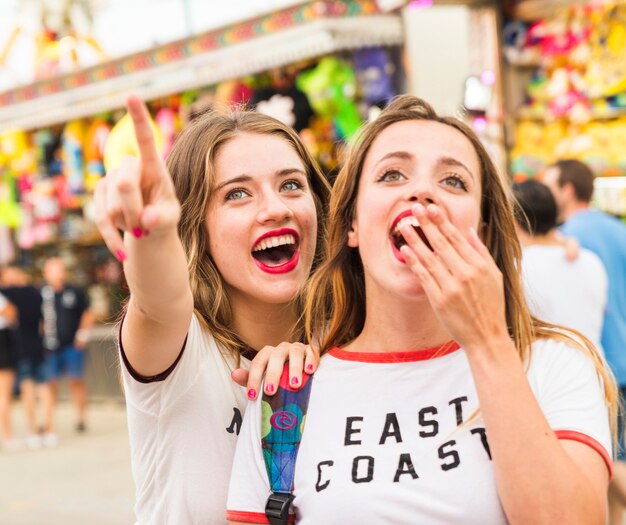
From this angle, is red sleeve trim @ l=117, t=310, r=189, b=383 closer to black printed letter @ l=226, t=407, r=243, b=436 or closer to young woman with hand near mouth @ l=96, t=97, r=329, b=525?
young woman with hand near mouth @ l=96, t=97, r=329, b=525

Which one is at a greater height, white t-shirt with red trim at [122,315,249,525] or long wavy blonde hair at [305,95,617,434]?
long wavy blonde hair at [305,95,617,434]

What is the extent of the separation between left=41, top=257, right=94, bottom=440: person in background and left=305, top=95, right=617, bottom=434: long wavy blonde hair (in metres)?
8.23

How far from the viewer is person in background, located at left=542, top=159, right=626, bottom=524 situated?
497cm

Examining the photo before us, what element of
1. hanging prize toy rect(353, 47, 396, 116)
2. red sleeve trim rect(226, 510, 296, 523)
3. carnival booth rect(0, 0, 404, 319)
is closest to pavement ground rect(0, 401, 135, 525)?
carnival booth rect(0, 0, 404, 319)

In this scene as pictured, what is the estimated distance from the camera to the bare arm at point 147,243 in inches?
69.4

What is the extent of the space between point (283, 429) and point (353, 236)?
1.88 ft

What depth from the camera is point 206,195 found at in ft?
8.61

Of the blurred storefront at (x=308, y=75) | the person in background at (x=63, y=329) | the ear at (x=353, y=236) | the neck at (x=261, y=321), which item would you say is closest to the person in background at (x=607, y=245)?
the blurred storefront at (x=308, y=75)

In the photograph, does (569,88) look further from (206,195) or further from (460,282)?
(460,282)

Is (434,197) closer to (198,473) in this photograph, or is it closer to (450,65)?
(198,473)

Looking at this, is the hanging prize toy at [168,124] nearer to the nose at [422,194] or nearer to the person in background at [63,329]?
the person in background at [63,329]

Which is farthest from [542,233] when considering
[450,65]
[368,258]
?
[450,65]

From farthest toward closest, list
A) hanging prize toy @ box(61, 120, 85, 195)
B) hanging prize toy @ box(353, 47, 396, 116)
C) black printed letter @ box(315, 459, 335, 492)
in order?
1. hanging prize toy @ box(61, 120, 85, 195)
2. hanging prize toy @ box(353, 47, 396, 116)
3. black printed letter @ box(315, 459, 335, 492)

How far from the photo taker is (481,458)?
1.94 metres
